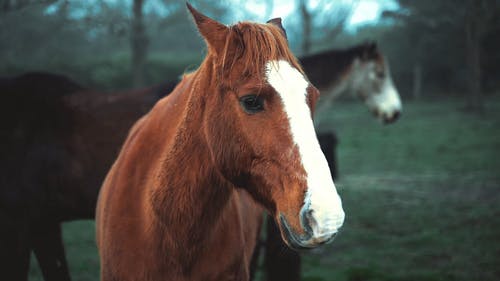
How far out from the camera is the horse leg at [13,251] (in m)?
3.50

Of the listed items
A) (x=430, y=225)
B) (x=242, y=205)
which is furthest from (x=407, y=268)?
(x=242, y=205)

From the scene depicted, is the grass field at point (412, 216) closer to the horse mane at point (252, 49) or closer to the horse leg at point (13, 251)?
the horse leg at point (13, 251)

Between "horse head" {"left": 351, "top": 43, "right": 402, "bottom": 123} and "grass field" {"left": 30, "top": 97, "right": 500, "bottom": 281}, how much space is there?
1403mm

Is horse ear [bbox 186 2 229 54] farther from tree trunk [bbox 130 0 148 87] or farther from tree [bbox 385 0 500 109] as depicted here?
tree [bbox 385 0 500 109]

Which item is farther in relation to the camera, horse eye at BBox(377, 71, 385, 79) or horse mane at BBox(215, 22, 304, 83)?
horse eye at BBox(377, 71, 385, 79)

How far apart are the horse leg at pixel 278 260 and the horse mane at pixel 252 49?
2229 mm

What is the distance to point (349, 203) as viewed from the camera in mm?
7363

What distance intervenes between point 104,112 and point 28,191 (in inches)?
37.3

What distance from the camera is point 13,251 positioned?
3.52m

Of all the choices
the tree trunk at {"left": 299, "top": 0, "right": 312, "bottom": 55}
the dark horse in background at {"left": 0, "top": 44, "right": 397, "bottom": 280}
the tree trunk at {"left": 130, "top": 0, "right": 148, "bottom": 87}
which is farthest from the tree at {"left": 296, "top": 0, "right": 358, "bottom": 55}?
the dark horse in background at {"left": 0, "top": 44, "right": 397, "bottom": 280}

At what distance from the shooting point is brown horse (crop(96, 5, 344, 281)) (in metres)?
1.63

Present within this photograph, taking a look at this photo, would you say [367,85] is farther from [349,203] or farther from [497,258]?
[497,258]

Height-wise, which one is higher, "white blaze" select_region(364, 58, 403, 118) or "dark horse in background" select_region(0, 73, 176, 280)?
"dark horse in background" select_region(0, 73, 176, 280)

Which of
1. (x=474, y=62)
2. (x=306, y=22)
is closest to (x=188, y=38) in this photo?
(x=306, y=22)
